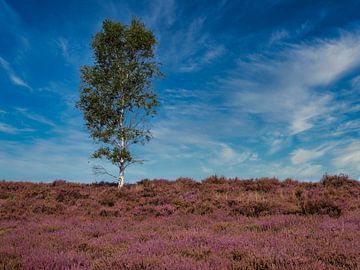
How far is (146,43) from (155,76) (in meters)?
3.01

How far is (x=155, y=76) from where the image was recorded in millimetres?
29344

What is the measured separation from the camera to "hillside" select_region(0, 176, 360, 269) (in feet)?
20.4

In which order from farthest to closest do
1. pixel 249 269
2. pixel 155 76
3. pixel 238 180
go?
pixel 155 76
pixel 238 180
pixel 249 269

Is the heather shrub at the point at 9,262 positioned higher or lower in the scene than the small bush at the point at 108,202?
lower

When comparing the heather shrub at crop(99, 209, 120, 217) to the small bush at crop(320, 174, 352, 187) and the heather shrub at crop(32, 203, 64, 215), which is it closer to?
the heather shrub at crop(32, 203, 64, 215)

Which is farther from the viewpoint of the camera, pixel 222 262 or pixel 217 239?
pixel 217 239

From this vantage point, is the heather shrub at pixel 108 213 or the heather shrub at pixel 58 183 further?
the heather shrub at pixel 58 183

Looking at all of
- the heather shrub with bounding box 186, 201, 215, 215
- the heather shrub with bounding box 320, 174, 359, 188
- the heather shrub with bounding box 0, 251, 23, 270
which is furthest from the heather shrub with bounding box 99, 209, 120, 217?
the heather shrub with bounding box 320, 174, 359, 188

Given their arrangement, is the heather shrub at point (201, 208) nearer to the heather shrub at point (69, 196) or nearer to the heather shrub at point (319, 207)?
the heather shrub at point (319, 207)

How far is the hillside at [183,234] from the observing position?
622 cm

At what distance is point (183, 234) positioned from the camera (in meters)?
8.88

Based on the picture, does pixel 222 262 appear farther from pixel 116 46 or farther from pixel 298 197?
pixel 116 46

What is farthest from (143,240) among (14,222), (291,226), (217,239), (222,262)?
(14,222)

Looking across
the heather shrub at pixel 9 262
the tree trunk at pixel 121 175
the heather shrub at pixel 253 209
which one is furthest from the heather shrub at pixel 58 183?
the heather shrub at pixel 9 262
